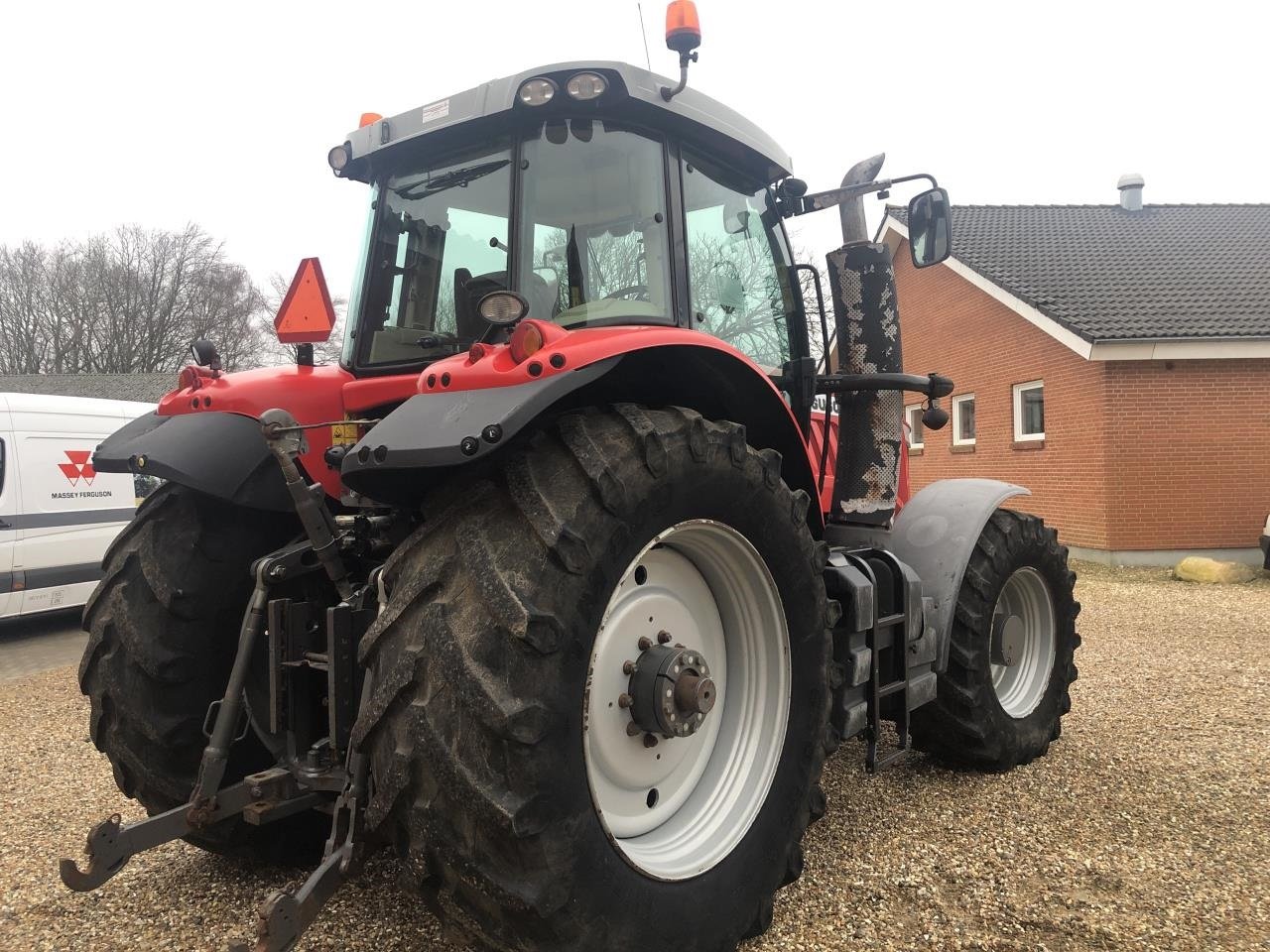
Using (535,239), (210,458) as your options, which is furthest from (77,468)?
(535,239)

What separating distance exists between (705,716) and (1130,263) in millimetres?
15525

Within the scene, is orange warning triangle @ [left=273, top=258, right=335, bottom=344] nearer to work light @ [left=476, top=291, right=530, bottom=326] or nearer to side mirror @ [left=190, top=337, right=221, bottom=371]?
side mirror @ [left=190, top=337, right=221, bottom=371]

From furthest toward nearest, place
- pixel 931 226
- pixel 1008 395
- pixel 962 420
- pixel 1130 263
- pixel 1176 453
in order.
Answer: pixel 962 420, pixel 1130 263, pixel 1008 395, pixel 1176 453, pixel 931 226

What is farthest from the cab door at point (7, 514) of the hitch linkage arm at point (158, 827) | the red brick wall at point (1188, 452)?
the red brick wall at point (1188, 452)

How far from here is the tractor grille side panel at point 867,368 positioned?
374 centimetres

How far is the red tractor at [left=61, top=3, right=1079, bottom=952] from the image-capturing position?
182 centimetres

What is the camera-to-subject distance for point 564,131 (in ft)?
8.83

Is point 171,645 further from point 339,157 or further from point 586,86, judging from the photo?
point 586,86

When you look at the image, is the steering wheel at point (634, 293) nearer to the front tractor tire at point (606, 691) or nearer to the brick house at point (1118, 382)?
the front tractor tire at point (606, 691)

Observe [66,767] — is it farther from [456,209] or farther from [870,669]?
[870,669]

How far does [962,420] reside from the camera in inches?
626

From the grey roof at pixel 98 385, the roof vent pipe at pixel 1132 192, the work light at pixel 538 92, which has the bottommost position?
the work light at pixel 538 92

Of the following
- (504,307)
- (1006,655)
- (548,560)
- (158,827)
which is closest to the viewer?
(548,560)

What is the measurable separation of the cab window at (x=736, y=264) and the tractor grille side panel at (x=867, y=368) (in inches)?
13.2
